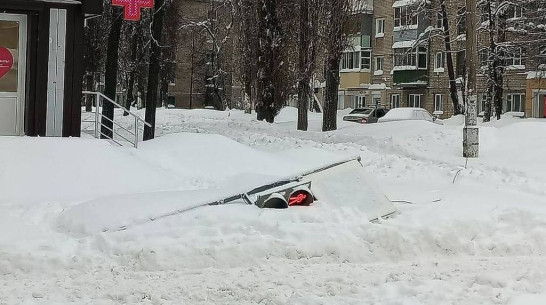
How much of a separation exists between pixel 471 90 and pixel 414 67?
36.1 metres

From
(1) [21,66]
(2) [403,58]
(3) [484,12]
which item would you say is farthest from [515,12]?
(1) [21,66]

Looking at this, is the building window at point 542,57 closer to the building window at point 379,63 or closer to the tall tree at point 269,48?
the tall tree at point 269,48


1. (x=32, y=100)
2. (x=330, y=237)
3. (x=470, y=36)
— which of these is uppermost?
(x=470, y=36)

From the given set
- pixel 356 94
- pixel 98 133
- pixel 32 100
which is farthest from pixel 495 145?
pixel 356 94

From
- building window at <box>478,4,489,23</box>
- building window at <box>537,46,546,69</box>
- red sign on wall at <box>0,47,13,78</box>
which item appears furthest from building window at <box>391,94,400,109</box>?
red sign on wall at <box>0,47,13,78</box>

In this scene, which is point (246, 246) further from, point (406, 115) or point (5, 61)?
point (406, 115)

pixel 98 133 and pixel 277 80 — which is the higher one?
pixel 277 80

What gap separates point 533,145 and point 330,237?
37.6 feet

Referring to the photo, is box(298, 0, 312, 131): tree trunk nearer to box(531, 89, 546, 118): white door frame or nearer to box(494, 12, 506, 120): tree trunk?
box(494, 12, 506, 120): tree trunk

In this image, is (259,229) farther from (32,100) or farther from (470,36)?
(470,36)

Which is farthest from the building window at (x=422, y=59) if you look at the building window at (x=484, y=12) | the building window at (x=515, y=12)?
the building window at (x=484, y=12)

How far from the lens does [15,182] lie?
36.7 feet

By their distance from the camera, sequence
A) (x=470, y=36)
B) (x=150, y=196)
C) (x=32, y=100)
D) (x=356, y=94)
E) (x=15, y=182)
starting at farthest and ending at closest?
(x=356, y=94) < (x=470, y=36) < (x=32, y=100) < (x=15, y=182) < (x=150, y=196)

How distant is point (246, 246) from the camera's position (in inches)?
293
